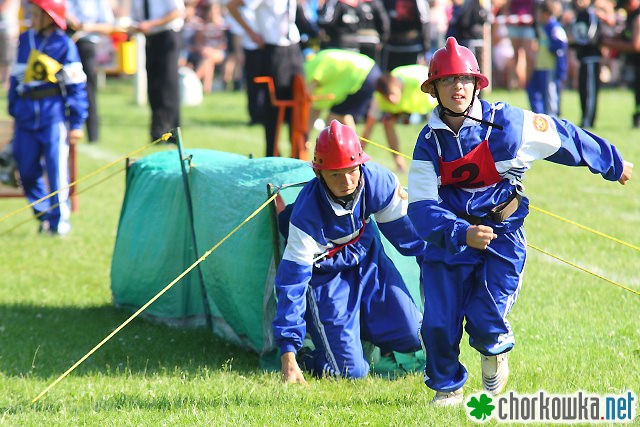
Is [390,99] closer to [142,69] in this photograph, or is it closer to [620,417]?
[620,417]

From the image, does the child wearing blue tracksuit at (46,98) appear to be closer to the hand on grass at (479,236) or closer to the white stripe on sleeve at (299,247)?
the white stripe on sleeve at (299,247)

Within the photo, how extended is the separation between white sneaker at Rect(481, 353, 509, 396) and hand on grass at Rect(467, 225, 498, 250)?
28.1 inches

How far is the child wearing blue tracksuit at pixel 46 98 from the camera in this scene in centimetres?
894

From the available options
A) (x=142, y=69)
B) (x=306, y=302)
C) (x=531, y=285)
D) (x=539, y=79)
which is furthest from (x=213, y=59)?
(x=306, y=302)

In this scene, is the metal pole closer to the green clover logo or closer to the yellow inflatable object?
A: the green clover logo

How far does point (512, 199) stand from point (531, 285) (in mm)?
2658

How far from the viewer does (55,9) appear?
877cm

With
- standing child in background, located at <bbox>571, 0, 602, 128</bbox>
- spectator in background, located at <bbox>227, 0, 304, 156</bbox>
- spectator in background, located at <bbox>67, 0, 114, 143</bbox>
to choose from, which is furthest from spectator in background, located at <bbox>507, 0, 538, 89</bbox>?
spectator in background, located at <bbox>227, 0, 304, 156</bbox>

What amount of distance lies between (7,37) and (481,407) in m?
19.5

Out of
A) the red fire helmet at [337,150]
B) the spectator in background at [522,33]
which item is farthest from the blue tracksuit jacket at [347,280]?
the spectator in background at [522,33]

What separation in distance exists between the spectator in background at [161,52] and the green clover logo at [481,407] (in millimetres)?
8777

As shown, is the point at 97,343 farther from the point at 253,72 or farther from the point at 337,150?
the point at 253,72

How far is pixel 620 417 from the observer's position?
4.68 metres

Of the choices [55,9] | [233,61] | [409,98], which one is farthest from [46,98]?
[233,61]
